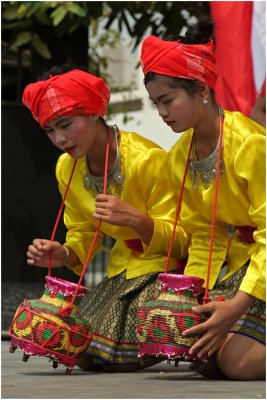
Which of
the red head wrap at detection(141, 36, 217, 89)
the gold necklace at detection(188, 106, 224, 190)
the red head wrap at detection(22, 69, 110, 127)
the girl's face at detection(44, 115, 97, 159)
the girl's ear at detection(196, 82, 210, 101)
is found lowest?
the gold necklace at detection(188, 106, 224, 190)

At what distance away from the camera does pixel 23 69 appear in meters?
10.2

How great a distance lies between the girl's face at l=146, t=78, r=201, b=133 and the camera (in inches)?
189

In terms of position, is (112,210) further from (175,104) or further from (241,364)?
(241,364)

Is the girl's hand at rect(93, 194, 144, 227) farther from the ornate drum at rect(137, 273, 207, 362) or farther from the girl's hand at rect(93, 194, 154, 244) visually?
the ornate drum at rect(137, 273, 207, 362)

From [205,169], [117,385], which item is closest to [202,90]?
[205,169]

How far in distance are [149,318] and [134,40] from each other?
5479 millimetres

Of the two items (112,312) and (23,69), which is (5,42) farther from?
(112,312)

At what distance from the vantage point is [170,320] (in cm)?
459

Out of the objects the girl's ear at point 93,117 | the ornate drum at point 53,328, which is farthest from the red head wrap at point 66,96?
the ornate drum at point 53,328

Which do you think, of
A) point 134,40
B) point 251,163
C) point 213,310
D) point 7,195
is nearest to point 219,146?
point 251,163

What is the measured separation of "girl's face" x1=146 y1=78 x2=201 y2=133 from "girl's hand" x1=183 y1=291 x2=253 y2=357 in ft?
2.40

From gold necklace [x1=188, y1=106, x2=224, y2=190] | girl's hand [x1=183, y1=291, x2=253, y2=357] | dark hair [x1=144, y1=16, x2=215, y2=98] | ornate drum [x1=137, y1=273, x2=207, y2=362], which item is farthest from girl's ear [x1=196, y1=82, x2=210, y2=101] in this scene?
girl's hand [x1=183, y1=291, x2=253, y2=357]

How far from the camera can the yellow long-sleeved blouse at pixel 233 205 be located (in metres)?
4.71

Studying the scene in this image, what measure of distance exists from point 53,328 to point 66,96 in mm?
937
